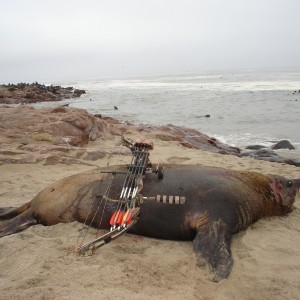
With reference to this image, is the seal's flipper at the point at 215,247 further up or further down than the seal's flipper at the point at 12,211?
further up

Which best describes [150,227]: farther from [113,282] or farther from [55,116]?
[55,116]

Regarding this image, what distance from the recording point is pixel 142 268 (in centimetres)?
325

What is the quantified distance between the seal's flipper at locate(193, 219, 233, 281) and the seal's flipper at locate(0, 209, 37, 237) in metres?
2.05

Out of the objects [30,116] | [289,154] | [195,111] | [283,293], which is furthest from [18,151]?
[195,111]

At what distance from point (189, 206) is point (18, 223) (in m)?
2.07

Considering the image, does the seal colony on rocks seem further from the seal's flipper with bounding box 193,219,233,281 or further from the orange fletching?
the orange fletching

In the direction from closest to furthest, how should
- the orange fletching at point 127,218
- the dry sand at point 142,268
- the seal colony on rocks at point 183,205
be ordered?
the dry sand at point 142,268 → the orange fletching at point 127,218 → the seal colony on rocks at point 183,205

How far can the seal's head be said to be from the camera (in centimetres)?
473

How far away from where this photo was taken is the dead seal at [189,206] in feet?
12.2

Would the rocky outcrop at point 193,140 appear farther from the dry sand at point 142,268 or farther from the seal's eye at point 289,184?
the dry sand at point 142,268

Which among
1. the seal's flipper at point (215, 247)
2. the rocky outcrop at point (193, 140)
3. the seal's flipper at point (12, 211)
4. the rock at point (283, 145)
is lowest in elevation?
the rock at point (283, 145)

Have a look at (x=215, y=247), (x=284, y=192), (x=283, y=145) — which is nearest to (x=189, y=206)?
(x=215, y=247)

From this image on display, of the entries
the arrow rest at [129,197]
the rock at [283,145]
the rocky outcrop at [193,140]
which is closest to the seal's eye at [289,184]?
the arrow rest at [129,197]

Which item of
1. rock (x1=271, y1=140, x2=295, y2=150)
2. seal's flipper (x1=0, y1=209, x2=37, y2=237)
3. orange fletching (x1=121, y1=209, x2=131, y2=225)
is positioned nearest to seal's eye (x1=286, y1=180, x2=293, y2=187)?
orange fletching (x1=121, y1=209, x2=131, y2=225)
